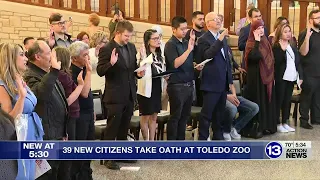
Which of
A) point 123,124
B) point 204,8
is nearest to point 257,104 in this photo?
point 123,124

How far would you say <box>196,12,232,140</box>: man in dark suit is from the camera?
5.50m

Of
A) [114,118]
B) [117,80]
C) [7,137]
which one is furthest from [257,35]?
[7,137]

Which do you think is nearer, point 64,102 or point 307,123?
point 64,102

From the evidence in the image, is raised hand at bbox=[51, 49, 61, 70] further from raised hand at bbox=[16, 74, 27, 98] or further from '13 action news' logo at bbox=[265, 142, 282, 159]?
'13 action news' logo at bbox=[265, 142, 282, 159]

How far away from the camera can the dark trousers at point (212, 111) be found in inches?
219

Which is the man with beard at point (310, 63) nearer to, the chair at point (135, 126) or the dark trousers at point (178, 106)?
the dark trousers at point (178, 106)

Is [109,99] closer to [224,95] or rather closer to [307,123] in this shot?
[224,95]

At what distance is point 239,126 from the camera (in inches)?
246

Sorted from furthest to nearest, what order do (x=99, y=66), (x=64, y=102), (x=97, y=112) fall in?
(x=97, y=112)
(x=99, y=66)
(x=64, y=102)

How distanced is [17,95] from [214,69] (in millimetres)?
2841

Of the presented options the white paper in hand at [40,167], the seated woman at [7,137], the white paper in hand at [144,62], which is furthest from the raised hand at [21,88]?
the white paper in hand at [144,62]

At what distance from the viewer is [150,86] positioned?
16.7ft

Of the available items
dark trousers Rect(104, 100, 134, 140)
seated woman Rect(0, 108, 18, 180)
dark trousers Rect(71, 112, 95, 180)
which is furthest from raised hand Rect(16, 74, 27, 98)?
dark trousers Rect(104, 100, 134, 140)

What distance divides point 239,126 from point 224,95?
77 cm
